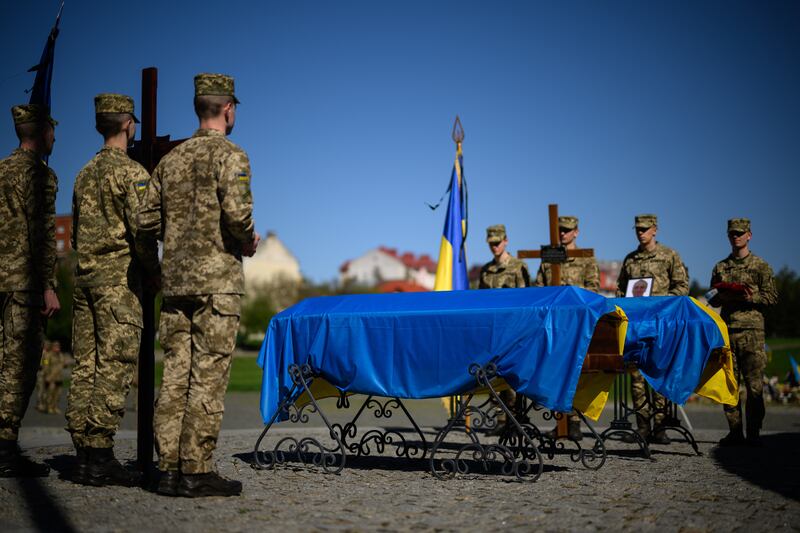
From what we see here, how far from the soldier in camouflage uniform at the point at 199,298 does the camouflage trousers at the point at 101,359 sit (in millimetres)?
607

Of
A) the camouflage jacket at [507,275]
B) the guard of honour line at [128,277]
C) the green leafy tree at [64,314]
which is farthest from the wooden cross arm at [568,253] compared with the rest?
the green leafy tree at [64,314]

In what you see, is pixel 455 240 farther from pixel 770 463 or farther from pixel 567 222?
pixel 770 463

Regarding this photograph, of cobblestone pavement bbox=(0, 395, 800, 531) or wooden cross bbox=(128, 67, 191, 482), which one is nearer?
cobblestone pavement bbox=(0, 395, 800, 531)

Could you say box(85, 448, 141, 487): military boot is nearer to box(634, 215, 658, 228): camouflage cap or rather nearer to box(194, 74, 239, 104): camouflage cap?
box(194, 74, 239, 104): camouflage cap

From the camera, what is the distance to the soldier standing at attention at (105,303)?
21.5 ft

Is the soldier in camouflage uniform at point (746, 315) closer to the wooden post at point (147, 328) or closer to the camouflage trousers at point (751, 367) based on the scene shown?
the camouflage trousers at point (751, 367)

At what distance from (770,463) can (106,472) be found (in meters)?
6.27

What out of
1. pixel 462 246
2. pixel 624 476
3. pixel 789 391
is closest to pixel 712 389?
pixel 624 476

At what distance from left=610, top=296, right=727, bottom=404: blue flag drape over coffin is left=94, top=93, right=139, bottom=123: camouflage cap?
16.1ft

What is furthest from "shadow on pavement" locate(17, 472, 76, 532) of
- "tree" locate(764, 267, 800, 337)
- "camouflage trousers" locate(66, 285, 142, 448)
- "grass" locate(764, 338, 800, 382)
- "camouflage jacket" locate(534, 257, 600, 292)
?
"tree" locate(764, 267, 800, 337)

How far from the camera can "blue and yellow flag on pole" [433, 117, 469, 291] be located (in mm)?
12922

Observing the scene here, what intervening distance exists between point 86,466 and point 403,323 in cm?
284

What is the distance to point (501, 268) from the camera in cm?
1227

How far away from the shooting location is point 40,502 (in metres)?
5.70
